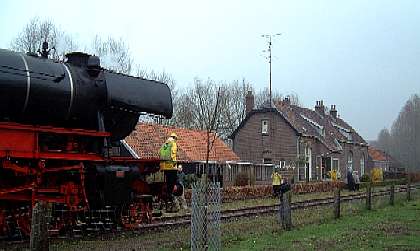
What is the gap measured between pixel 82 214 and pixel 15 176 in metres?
1.96

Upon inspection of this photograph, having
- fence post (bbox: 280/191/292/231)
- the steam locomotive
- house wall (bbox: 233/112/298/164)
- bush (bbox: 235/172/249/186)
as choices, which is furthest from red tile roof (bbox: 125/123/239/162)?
fence post (bbox: 280/191/292/231)

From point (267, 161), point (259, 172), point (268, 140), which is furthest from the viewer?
point (268, 140)

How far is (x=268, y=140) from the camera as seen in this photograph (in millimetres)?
50531

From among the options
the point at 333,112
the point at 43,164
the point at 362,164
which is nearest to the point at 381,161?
the point at 362,164

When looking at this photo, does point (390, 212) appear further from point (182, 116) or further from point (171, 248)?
point (182, 116)

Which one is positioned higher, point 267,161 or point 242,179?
point 267,161

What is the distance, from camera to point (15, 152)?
11570 mm

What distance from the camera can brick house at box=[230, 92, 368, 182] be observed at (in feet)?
163

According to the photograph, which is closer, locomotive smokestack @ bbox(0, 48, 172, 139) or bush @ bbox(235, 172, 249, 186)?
locomotive smokestack @ bbox(0, 48, 172, 139)

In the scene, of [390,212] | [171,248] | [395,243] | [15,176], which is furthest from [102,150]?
[390,212]

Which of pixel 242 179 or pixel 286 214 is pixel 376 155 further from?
pixel 286 214

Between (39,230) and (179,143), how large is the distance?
28.2m

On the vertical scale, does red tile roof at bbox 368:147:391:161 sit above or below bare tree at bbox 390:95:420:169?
below

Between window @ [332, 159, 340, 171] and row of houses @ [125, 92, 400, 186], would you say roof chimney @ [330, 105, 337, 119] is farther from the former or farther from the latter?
window @ [332, 159, 340, 171]
